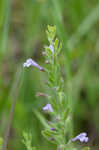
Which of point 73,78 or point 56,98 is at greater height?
point 73,78

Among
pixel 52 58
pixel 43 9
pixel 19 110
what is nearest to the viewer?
pixel 52 58

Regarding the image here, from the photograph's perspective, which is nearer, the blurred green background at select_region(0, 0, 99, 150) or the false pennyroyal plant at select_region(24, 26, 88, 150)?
the false pennyroyal plant at select_region(24, 26, 88, 150)

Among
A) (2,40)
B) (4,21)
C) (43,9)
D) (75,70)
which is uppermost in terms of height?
(43,9)

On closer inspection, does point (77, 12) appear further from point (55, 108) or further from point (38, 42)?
point (55, 108)

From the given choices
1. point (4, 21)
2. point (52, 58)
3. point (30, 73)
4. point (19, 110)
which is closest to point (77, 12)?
point (30, 73)

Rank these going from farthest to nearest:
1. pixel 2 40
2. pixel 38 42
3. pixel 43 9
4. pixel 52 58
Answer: pixel 38 42
pixel 43 9
pixel 2 40
pixel 52 58

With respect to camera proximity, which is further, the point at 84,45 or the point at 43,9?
the point at 43,9

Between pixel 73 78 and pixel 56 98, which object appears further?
pixel 73 78

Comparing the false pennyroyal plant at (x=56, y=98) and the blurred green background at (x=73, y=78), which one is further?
the blurred green background at (x=73, y=78)

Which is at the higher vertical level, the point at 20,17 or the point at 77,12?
the point at 20,17
